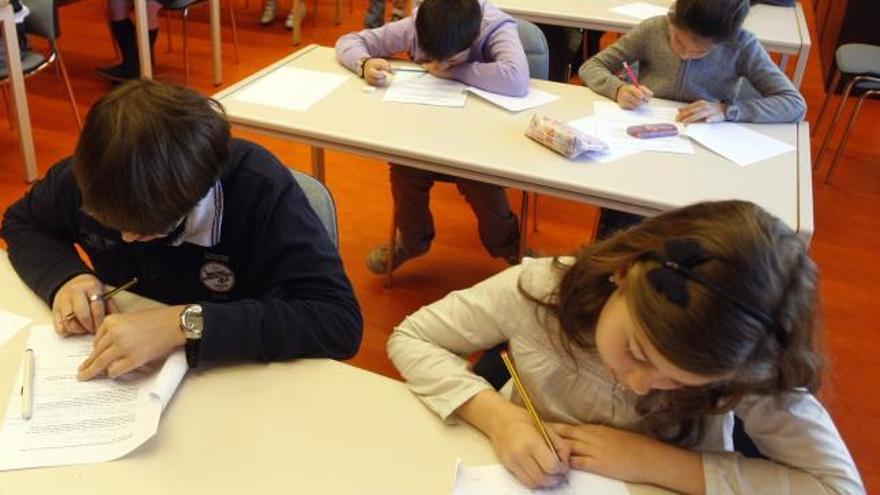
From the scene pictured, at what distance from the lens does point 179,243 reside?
3.82ft

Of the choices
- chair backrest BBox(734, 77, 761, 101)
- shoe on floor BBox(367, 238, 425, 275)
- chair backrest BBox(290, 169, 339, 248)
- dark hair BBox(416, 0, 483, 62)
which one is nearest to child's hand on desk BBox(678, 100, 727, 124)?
chair backrest BBox(734, 77, 761, 101)

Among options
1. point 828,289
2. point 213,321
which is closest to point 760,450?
point 213,321

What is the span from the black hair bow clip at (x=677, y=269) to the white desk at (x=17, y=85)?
250 centimetres

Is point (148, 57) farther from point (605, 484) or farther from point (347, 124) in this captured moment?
point (605, 484)

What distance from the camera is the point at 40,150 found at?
311 cm

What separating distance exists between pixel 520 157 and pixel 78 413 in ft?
3.64

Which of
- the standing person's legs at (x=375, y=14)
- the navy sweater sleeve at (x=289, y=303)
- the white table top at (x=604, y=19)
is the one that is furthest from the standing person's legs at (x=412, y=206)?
the standing person's legs at (x=375, y=14)

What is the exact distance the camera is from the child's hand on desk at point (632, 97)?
6.74 ft

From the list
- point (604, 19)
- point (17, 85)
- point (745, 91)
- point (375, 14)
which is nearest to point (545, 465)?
point (745, 91)

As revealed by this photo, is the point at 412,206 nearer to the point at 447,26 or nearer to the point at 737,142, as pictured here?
the point at 447,26

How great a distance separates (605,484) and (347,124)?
47.1 inches

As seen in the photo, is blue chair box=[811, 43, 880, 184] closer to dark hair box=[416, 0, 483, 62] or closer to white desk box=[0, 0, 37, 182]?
dark hair box=[416, 0, 483, 62]

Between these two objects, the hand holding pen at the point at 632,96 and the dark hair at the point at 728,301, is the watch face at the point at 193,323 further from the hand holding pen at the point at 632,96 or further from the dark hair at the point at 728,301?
the hand holding pen at the point at 632,96

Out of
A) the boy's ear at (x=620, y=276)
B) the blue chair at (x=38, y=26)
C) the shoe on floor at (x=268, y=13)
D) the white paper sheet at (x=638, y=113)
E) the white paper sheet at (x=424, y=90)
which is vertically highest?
the boy's ear at (x=620, y=276)
